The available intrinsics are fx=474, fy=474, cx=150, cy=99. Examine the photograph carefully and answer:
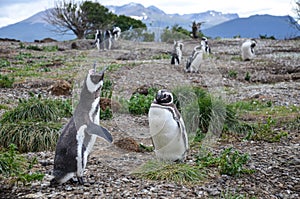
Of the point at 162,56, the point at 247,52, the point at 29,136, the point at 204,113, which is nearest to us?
the point at 29,136

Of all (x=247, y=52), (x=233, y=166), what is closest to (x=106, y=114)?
(x=233, y=166)

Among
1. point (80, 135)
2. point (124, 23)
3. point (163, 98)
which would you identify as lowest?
point (80, 135)

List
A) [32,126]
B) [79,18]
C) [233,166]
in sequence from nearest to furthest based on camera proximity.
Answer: [233,166] < [32,126] < [79,18]

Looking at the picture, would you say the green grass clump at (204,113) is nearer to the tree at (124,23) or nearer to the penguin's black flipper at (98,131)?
the penguin's black flipper at (98,131)

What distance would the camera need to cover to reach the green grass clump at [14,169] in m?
4.21

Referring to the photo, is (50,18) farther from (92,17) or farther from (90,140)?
(90,140)

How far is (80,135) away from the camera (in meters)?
4.12

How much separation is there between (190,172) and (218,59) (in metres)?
13.4

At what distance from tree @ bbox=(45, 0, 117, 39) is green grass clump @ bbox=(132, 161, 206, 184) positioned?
30622 millimetres

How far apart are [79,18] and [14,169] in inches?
1227

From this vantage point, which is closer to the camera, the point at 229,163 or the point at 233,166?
the point at 233,166

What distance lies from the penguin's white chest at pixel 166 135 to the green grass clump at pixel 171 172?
0.46ft

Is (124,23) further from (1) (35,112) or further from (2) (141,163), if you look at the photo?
(2) (141,163)

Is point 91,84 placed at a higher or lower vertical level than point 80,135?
higher
